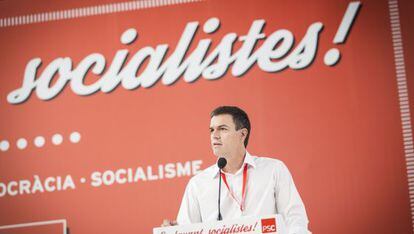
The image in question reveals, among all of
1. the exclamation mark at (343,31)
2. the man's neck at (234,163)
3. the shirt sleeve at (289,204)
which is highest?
the exclamation mark at (343,31)

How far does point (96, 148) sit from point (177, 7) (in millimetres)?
1256

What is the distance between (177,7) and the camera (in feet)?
15.8

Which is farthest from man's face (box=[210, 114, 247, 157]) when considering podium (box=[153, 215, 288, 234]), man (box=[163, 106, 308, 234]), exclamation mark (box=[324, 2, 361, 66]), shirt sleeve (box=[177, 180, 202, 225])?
exclamation mark (box=[324, 2, 361, 66])

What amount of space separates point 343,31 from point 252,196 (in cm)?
174

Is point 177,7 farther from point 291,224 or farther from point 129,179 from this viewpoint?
point 291,224

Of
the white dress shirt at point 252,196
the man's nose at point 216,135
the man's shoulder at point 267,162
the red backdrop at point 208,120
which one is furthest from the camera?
the red backdrop at point 208,120

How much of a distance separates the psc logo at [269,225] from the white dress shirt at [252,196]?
380 mm

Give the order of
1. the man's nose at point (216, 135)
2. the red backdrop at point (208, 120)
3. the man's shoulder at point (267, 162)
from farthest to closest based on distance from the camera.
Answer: the red backdrop at point (208, 120), the man's nose at point (216, 135), the man's shoulder at point (267, 162)

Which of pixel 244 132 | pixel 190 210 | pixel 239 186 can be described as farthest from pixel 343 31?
pixel 190 210

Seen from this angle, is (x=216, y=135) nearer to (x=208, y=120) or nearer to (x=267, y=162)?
(x=267, y=162)

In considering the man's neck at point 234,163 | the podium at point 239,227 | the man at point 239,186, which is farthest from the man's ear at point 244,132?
the podium at point 239,227

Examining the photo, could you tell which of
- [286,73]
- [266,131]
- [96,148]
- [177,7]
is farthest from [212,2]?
[96,148]

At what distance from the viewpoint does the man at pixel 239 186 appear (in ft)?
11.0

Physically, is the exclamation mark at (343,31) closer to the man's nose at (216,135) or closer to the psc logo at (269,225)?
the man's nose at (216,135)
